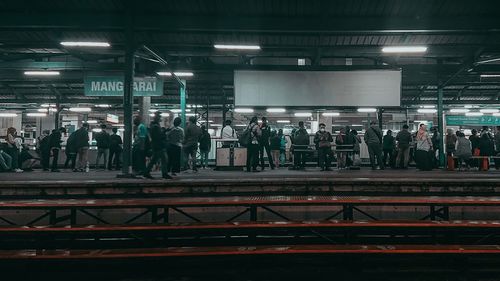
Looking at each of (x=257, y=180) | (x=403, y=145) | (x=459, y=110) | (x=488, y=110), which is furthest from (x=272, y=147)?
(x=488, y=110)

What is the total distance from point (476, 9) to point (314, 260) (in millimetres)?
6484

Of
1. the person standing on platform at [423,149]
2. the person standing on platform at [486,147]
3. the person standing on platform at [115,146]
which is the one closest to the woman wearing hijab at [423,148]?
the person standing on platform at [423,149]

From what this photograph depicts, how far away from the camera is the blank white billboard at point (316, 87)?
9.55 m

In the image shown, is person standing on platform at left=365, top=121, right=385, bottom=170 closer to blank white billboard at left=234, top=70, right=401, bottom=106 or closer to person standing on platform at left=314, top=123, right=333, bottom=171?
blank white billboard at left=234, top=70, right=401, bottom=106

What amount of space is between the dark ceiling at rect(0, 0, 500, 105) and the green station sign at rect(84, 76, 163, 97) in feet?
2.85

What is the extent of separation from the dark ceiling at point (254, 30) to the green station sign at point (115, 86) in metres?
0.87

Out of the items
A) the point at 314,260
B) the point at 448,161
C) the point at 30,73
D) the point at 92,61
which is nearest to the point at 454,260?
the point at 314,260

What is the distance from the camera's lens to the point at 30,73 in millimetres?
13117

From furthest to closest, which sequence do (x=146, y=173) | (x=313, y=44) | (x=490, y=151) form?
(x=490, y=151), (x=313, y=44), (x=146, y=173)

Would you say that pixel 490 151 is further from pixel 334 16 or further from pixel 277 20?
pixel 277 20

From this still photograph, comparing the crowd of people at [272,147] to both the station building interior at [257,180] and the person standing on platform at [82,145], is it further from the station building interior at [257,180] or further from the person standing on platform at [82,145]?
the station building interior at [257,180]

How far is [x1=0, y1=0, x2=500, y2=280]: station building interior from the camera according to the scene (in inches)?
165

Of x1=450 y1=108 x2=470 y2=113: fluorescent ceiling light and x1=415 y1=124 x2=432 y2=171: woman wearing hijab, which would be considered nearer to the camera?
x1=415 y1=124 x2=432 y2=171: woman wearing hijab

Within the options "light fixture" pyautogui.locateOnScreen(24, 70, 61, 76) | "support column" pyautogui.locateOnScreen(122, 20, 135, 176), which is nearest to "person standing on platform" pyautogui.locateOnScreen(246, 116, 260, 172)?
"support column" pyautogui.locateOnScreen(122, 20, 135, 176)
